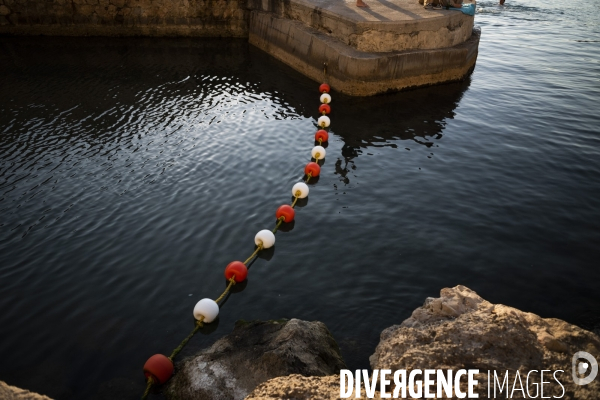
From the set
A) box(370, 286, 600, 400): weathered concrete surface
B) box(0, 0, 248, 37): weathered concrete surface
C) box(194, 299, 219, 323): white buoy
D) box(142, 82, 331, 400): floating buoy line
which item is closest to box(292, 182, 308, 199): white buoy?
box(142, 82, 331, 400): floating buoy line

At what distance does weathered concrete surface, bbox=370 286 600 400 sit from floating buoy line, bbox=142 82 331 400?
2.50 metres

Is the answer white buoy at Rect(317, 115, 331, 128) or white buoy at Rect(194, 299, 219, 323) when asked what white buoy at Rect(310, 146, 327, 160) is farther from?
white buoy at Rect(194, 299, 219, 323)

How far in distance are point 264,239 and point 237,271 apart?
3.03ft

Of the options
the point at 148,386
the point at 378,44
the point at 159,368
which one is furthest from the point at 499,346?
the point at 378,44

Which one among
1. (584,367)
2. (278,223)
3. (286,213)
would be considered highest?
(584,367)

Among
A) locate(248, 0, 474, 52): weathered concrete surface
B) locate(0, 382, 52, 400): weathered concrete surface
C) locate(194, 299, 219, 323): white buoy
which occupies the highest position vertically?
locate(248, 0, 474, 52): weathered concrete surface

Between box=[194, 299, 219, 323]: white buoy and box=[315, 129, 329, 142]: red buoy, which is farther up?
box=[315, 129, 329, 142]: red buoy

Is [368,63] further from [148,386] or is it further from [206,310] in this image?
[148,386]

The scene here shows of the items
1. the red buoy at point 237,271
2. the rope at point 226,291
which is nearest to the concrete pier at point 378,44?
the red buoy at point 237,271

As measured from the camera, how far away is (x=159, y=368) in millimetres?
5219

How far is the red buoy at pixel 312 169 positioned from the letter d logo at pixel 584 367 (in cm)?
668

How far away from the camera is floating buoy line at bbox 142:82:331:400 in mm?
5230

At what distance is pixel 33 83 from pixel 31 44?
16.6ft

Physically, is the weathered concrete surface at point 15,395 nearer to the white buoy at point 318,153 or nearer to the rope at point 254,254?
the rope at point 254,254
